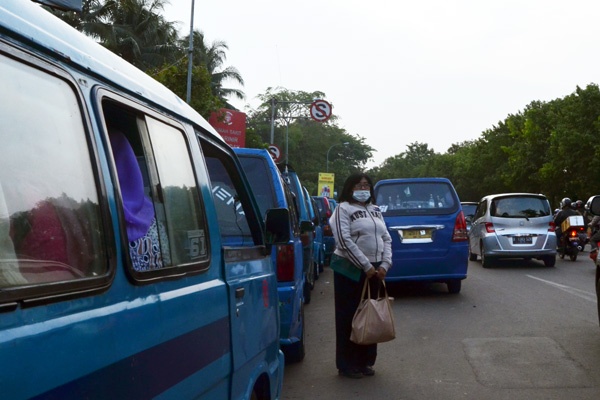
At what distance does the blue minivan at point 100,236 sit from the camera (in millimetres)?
1882

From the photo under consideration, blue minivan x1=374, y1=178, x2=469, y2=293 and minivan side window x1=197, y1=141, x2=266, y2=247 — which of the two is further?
blue minivan x1=374, y1=178, x2=469, y2=293

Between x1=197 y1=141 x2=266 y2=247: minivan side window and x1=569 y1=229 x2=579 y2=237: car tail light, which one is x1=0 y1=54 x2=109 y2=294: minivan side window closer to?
x1=197 y1=141 x2=266 y2=247: minivan side window

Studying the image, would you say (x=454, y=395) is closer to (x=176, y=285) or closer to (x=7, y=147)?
(x=176, y=285)

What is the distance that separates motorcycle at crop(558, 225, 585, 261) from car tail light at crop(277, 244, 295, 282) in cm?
1581

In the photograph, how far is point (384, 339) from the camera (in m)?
6.79

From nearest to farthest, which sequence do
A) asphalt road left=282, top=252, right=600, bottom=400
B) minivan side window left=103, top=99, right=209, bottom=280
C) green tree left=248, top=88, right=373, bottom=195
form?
1. minivan side window left=103, top=99, right=209, bottom=280
2. asphalt road left=282, top=252, right=600, bottom=400
3. green tree left=248, top=88, right=373, bottom=195

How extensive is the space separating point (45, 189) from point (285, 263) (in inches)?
215

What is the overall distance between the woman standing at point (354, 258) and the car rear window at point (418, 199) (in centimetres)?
574

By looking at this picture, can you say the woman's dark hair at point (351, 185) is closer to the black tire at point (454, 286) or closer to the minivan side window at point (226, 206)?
the minivan side window at point (226, 206)

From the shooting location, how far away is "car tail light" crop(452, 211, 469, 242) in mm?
12766

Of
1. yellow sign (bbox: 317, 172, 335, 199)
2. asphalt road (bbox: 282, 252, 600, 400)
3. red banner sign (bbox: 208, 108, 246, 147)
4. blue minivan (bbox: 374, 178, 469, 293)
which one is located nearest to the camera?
asphalt road (bbox: 282, 252, 600, 400)

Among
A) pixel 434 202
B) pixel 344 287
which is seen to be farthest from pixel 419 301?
pixel 344 287

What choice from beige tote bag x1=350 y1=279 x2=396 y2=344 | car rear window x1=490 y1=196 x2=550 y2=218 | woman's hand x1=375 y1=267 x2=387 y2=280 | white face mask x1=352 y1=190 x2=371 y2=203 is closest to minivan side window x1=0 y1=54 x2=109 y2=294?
beige tote bag x1=350 y1=279 x2=396 y2=344

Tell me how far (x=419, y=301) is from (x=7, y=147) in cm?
1100
